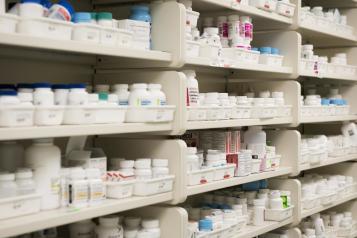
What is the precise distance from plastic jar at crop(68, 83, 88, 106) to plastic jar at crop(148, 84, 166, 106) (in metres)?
0.36

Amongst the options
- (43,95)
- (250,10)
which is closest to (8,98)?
(43,95)

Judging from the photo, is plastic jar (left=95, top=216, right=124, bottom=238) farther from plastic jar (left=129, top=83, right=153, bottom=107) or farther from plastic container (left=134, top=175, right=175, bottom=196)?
plastic jar (left=129, top=83, right=153, bottom=107)

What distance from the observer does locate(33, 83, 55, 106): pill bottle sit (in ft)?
5.37

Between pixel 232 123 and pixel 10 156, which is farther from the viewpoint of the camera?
pixel 232 123

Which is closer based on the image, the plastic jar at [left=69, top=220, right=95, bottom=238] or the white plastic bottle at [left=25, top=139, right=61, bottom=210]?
the white plastic bottle at [left=25, top=139, right=61, bottom=210]

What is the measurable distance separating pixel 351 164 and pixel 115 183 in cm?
262

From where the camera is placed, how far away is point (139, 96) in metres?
2.00

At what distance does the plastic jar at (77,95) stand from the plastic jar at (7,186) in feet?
1.00

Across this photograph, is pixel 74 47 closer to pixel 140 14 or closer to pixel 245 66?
pixel 140 14

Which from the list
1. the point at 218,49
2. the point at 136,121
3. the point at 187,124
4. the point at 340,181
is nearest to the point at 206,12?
the point at 218,49

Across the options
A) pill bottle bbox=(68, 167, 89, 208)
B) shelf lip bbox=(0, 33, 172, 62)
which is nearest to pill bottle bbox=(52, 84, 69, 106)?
shelf lip bbox=(0, 33, 172, 62)

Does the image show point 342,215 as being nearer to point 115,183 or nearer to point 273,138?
point 273,138

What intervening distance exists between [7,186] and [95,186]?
319 mm

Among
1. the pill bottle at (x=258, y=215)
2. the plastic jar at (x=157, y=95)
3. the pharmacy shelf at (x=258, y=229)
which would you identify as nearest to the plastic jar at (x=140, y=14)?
the plastic jar at (x=157, y=95)
